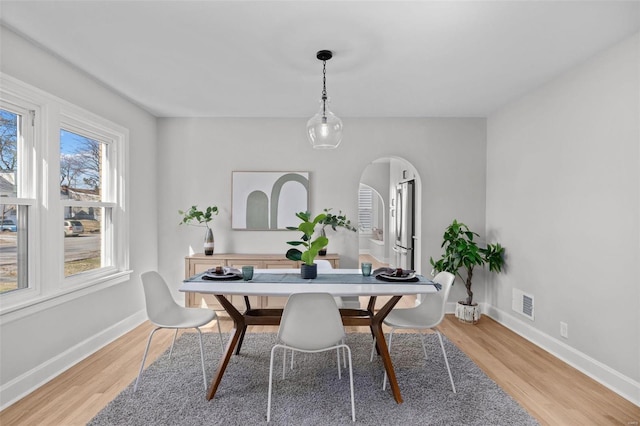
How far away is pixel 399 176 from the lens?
689 cm

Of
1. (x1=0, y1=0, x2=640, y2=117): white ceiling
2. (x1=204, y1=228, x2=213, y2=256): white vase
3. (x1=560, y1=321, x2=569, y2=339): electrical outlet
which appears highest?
(x1=0, y1=0, x2=640, y2=117): white ceiling

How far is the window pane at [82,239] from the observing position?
3.08m

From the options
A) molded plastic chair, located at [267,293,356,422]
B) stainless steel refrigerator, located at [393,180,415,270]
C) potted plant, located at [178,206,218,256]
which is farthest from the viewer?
stainless steel refrigerator, located at [393,180,415,270]

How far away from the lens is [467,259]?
3.98 metres

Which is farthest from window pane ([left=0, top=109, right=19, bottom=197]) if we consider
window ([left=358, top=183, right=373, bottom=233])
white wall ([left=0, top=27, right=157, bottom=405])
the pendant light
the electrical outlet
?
window ([left=358, top=183, right=373, bottom=233])

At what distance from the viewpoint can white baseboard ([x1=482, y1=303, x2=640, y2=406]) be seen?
7.93 ft

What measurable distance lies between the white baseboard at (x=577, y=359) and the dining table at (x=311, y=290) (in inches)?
58.1

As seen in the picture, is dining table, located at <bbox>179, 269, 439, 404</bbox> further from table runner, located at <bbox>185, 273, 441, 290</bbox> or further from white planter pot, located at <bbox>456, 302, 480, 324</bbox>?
white planter pot, located at <bbox>456, 302, 480, 324</bbox>

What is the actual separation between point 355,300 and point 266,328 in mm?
1076

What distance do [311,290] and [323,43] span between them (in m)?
1.77

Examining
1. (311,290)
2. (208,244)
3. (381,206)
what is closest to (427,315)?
(311,290)

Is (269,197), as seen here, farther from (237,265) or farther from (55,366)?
(55,366)

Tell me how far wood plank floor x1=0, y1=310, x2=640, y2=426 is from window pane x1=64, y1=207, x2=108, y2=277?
814mm

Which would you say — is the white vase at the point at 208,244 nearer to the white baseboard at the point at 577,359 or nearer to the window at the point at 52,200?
the window at the point at 52,200
